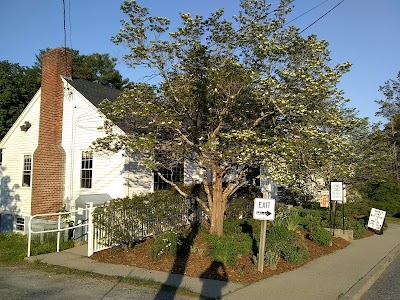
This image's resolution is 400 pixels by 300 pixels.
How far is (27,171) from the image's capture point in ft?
57.7

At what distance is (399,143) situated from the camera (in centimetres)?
4228

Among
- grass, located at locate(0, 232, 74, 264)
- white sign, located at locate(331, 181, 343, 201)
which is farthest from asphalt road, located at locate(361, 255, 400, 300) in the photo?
grass, located at locate(0, 232, 74, 264)

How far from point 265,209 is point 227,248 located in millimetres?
1341

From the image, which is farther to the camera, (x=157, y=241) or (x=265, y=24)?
(x=265, y=24)

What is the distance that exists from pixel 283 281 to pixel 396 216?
76.3 feet

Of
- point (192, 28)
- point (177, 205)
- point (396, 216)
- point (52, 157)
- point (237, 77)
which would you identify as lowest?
point (396, 216)

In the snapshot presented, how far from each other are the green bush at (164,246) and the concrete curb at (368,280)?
413cm

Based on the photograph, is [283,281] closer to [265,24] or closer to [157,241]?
[157,241]

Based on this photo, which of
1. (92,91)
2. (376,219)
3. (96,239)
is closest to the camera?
(96,239)

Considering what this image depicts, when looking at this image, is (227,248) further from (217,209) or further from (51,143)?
(51,143)

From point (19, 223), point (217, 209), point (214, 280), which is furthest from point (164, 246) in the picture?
point (19, 223)

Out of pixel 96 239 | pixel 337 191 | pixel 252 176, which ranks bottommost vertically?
pixel 96 239

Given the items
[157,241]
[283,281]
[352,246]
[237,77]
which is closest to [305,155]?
[237,77]

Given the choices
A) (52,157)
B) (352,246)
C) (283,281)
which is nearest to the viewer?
(283,281)
